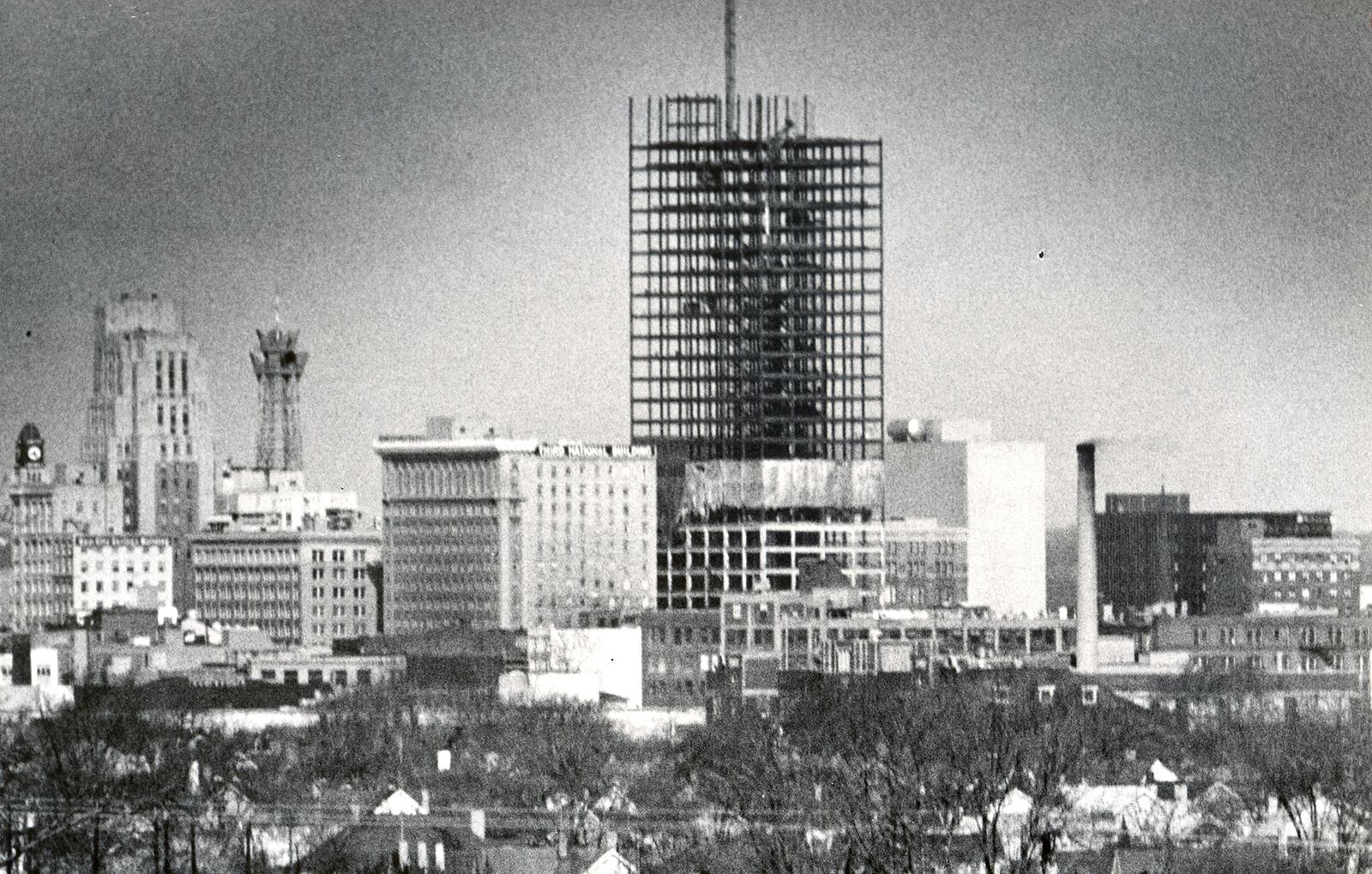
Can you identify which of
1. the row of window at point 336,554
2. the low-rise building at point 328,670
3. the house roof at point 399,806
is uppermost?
the row of window at point 336,554

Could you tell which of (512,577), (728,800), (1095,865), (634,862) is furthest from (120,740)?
(512,577)

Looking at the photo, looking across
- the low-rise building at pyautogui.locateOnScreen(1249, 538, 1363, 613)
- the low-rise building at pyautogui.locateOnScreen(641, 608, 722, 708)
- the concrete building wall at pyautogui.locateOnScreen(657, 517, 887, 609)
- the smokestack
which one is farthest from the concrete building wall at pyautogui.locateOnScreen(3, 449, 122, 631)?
the smokestack

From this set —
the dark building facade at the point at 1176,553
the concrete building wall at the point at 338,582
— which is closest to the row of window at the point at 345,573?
the concrete building wall at the point at 338,582

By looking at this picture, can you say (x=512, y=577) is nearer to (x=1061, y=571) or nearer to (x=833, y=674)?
(x=1061, y=571)

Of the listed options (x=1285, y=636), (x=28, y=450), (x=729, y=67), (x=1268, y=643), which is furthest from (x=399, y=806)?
(x=28, y=450)

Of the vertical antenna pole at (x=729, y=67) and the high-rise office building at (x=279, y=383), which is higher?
the vertical antenna pole at (x=729, y=67)

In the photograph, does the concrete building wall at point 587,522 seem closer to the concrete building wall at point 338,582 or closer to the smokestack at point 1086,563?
the concrete building wall at point 338,582
